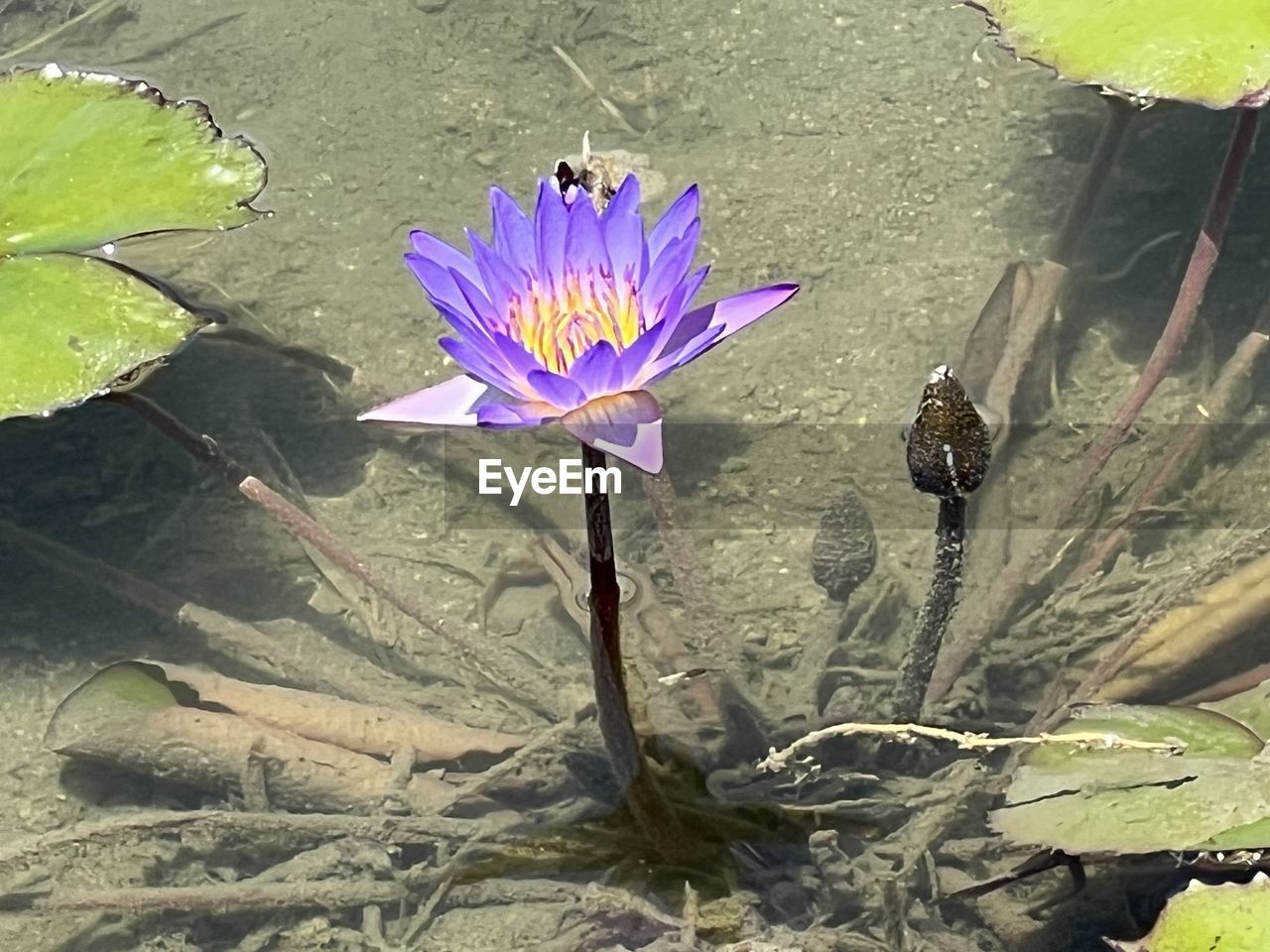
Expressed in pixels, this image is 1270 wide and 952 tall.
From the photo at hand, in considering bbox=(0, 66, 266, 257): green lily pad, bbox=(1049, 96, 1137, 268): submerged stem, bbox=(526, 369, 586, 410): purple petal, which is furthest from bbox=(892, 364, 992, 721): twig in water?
bbox=(0, 66, 266, 257): green lily pad

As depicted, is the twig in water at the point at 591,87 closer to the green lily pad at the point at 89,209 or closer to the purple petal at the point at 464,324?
the green lily pad at the point at 89,209

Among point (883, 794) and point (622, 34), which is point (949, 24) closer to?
point (622, 34)

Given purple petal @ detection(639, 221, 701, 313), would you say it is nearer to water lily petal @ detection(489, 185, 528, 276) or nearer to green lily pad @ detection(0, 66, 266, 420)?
water lily petal @ detection(489, 185, 528, 276)

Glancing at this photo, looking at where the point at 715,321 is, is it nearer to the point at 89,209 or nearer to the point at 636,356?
the point at 636,356

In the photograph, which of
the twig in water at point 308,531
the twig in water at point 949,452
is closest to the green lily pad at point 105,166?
the twig in water at point 308,531

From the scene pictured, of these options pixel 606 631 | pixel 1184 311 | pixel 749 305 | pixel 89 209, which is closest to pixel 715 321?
pixel 749 305

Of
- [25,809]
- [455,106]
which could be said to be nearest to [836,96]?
[455,106]
